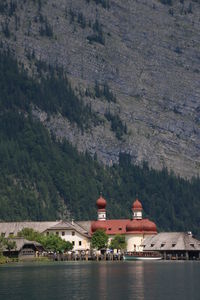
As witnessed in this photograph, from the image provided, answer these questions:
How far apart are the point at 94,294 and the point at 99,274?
132 ft

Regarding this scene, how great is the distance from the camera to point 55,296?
125m

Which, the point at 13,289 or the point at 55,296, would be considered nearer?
the point at 55,296

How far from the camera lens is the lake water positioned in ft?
411

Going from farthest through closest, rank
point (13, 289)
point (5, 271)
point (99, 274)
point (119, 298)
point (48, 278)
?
point (5, 271) → point (99, 274) → point (48, 278) → point (13, 289) → point (119, 298)

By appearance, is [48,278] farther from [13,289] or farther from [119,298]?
[119,298]

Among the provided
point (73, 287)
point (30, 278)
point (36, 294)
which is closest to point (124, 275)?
point (30, 278)

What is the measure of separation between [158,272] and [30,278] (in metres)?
26.8

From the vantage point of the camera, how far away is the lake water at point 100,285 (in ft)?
411

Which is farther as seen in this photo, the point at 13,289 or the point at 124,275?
the point at 124,275

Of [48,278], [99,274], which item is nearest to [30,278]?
[48,278]

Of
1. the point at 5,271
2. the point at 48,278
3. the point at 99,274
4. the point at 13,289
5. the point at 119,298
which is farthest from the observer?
the point at 5,271

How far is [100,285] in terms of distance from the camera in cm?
14088

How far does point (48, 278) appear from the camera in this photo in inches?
6107

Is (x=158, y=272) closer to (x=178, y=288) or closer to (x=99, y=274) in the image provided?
(x=99, y=274)
